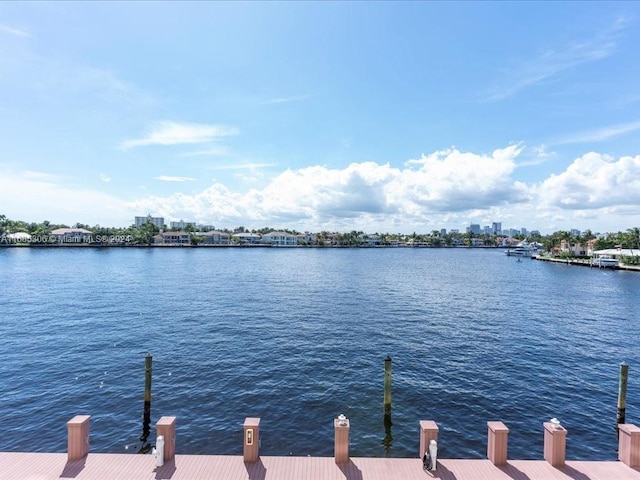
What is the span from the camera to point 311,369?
2592cm

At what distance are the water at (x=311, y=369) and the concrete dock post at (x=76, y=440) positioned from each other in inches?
198

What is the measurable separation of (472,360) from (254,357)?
17092 millimetres

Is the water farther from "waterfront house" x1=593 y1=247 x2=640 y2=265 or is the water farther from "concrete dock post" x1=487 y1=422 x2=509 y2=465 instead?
"waterfront house" x1=593 y1=247 x2=640 y2=265

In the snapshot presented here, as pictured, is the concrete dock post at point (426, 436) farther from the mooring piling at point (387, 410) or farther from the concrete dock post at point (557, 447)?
the mooring piling at point (387, 410)

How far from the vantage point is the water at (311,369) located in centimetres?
1761

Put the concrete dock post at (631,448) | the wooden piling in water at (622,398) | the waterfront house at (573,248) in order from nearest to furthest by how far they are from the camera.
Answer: the concrete dock post at (631,448)
the wooden piling in water at (622,398)
the waterfront house at (573,248)

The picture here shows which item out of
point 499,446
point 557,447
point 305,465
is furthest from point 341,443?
point 557,447

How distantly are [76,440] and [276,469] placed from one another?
6543mm

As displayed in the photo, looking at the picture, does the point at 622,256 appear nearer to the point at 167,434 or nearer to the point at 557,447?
the point at 557,447

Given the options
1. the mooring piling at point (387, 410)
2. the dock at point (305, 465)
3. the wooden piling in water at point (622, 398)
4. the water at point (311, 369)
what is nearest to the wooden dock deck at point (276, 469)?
the dock at point (305, 465)

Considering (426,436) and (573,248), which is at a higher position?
(573,248)

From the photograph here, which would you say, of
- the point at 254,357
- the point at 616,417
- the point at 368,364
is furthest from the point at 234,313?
the point at 616,417

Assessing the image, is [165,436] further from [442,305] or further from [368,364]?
[442,305]

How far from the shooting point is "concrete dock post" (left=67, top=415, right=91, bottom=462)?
11.6 metres
